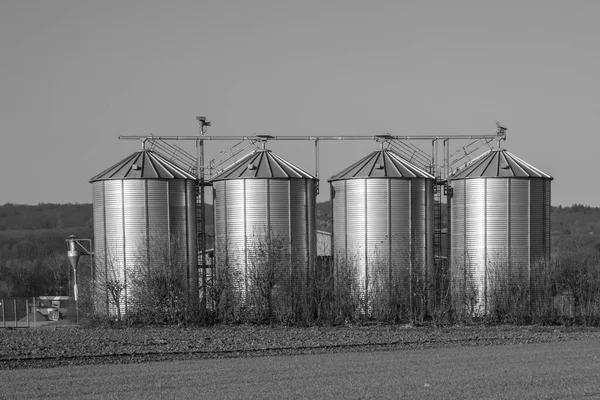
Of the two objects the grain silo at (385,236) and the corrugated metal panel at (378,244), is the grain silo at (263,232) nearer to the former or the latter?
the grain silo at (385,236)

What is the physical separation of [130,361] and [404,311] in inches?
797

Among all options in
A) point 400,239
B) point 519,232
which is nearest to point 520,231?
point 519,232

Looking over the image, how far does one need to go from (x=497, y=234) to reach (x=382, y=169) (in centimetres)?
689

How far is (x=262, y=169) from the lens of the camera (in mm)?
46469

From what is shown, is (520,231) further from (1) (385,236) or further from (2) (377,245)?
(2) (377,245)

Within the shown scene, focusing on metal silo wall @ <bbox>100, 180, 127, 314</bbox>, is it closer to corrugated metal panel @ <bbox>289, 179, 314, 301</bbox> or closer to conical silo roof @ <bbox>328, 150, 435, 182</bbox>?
corrugated metal panel @ <bbox>289, 179, 314, 301</bbox>

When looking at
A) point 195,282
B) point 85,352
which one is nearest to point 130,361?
point 85,352

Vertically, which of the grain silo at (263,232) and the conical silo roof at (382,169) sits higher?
the conical silo roof at (382,169)

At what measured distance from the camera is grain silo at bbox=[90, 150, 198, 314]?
45.2 m

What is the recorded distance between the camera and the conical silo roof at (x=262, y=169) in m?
46.2

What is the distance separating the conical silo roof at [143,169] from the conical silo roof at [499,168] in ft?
49.0

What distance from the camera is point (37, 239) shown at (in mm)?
160375

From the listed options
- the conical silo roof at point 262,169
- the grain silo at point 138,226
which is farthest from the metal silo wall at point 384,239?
the grain silo at point 138,226

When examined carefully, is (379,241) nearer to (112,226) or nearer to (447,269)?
(447,269)
